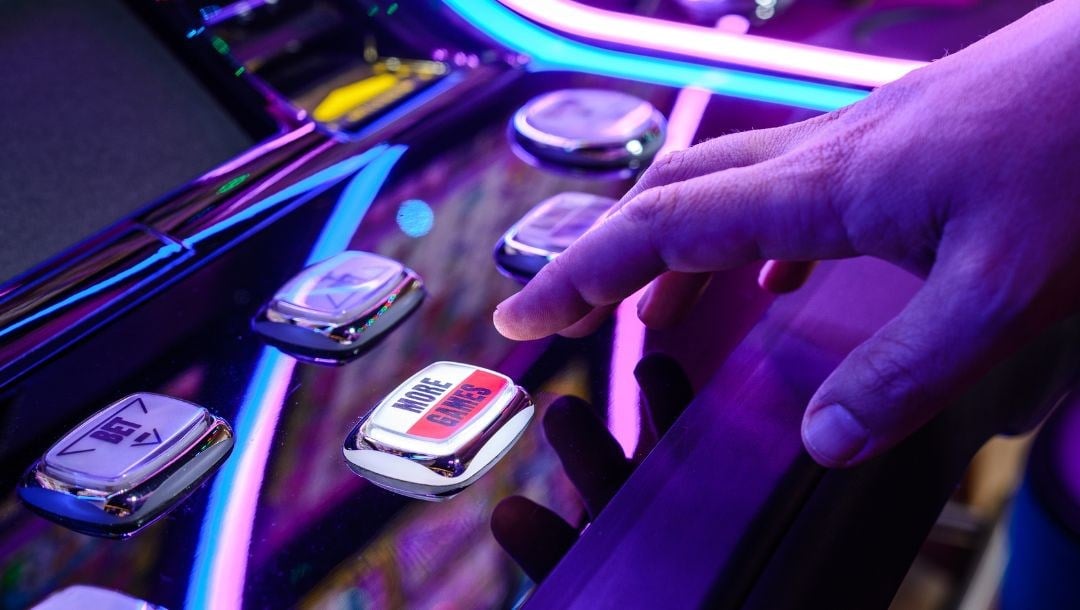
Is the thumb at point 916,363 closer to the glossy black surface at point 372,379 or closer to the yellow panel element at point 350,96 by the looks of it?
the glossy black surface at point 372,379

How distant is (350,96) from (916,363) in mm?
497

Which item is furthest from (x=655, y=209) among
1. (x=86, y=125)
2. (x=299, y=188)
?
(x=86, y=125)

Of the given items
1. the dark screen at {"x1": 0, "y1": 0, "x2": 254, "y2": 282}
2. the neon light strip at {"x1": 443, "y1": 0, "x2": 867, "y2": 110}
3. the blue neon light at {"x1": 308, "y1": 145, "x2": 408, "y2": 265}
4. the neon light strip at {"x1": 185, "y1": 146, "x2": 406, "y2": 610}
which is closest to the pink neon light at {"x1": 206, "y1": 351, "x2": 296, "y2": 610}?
the neon light strip at {"x1": 185, "y1": 146, "x2": 406, "y2": 610}

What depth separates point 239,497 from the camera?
452 millimetres

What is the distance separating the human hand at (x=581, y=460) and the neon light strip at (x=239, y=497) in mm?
118

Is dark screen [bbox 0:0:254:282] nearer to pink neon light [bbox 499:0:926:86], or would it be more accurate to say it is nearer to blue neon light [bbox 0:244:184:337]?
blue neon light [bbox 0:244:184:337]

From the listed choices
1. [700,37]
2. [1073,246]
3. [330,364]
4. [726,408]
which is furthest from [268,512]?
[700,37]

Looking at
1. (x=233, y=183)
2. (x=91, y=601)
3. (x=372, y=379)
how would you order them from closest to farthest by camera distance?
(x=91, y=601) → (x=372, y=379) → (x=233, y=183)

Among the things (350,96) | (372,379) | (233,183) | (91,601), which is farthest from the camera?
(350,96)

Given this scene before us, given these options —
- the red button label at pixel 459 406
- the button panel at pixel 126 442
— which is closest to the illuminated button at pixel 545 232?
the red button label at pixel 459 406

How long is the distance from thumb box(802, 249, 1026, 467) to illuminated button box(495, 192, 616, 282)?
0.21 m

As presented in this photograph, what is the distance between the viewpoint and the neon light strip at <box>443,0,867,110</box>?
779 millimetres

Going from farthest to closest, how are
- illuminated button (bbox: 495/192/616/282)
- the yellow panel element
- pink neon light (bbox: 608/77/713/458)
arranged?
1. the yellow panel element
2. illuminated button (bbox: 495/192/616/282)
3. pink neon light (bbox: 608/77/713/458)

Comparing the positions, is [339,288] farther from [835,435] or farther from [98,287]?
[835,435]
